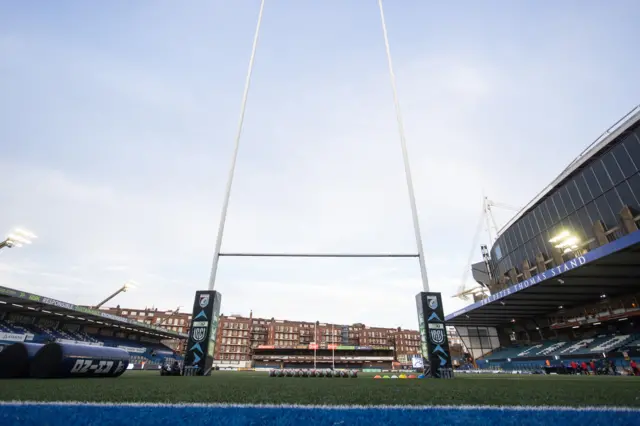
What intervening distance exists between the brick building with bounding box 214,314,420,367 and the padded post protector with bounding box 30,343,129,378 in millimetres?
72230

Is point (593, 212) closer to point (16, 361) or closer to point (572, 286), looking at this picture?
point (572, 286)

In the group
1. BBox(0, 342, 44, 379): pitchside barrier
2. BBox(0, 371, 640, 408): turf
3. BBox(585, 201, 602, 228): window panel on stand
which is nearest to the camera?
BBox(0, 371, 640, 408): turf

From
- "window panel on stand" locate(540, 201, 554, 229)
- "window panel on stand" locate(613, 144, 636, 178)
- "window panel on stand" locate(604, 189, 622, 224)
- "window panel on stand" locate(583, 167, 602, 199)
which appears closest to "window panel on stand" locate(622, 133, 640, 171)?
"window panel on stand" locate(613, 144, 636, 178)

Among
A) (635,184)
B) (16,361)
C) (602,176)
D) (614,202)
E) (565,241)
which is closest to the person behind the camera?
(16,361)

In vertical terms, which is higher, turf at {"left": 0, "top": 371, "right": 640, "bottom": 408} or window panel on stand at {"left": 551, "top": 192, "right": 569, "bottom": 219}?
window panel on stand at {"left": 551, "top": 192, "right": 569, "bottom": 219}

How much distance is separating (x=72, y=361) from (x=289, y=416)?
7200 millimetres

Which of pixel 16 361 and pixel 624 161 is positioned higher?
pixel 624 161

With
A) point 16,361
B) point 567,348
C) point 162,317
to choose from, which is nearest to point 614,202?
point 567,348

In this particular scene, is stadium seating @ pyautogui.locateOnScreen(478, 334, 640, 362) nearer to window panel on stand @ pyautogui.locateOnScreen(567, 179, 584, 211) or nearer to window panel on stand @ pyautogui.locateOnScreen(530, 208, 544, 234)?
window panel on stand @ pyautogui.locateOnScreen(530, 208, 544, 234)

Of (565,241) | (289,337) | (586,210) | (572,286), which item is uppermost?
(586,210)

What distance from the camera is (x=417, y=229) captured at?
10469mm

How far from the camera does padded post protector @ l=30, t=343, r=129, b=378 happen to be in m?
6.39

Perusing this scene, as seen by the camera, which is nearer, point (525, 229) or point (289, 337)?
point (525, 229)

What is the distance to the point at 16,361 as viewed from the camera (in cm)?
641
